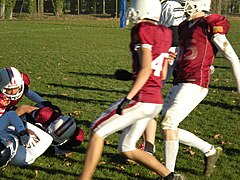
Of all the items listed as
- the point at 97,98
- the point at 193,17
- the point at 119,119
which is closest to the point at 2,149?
the point at 119,119

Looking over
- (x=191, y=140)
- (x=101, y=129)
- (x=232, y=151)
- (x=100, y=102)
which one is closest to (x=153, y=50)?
(x=101, y=129)

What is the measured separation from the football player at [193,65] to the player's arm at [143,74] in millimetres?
797

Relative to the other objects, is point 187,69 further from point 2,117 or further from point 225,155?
point 2,117

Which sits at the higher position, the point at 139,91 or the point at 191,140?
the point at 139,91

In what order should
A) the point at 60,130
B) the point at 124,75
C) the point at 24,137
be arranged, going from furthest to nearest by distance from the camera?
the point at 60,130
the point at 24,137
the point at 124,75

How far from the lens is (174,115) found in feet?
14.3

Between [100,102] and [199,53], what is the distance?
4.08 m

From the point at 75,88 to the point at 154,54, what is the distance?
5973 mm

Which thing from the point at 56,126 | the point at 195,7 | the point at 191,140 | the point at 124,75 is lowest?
the point at 56,126

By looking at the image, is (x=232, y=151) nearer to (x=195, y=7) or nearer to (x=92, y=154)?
(x=195, y=7)

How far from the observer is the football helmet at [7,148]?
4.69 metres

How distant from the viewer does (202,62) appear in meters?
4.49

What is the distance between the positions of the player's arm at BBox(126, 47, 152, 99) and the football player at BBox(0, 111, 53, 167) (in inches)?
65.5

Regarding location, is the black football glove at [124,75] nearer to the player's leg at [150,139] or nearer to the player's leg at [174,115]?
the player's leg at [174,115]
